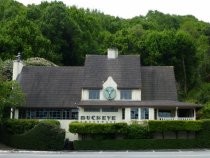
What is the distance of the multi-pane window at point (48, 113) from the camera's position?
211ft

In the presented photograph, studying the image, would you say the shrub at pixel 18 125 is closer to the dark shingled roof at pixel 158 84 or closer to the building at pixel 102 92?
the building at pixel 102 92

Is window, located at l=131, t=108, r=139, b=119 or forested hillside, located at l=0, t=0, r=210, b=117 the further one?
forested hillside, located at l=0, t=0, r=210, b=117

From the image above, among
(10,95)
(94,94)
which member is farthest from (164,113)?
(10,95)

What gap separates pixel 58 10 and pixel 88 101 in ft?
115

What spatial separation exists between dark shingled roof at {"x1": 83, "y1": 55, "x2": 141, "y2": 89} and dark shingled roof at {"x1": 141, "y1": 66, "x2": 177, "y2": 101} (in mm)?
1538

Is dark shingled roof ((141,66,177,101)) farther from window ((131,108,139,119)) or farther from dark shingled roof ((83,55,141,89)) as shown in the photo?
window ((131,108,139,119))

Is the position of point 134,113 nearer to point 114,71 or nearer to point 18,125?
point 114,71

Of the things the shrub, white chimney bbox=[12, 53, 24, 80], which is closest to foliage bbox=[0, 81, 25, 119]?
the shrub

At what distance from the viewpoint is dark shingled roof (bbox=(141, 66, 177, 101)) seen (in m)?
65.3

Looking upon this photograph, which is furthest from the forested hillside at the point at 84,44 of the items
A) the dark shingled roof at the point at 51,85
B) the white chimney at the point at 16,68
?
the dark shingled roof at the point at 51,85

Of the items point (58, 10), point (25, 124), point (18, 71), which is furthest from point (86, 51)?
point (25, 124)

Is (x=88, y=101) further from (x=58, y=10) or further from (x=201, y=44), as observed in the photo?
(x=201, y=44)

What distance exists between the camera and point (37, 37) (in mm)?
89938

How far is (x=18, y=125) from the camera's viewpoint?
60.2m
